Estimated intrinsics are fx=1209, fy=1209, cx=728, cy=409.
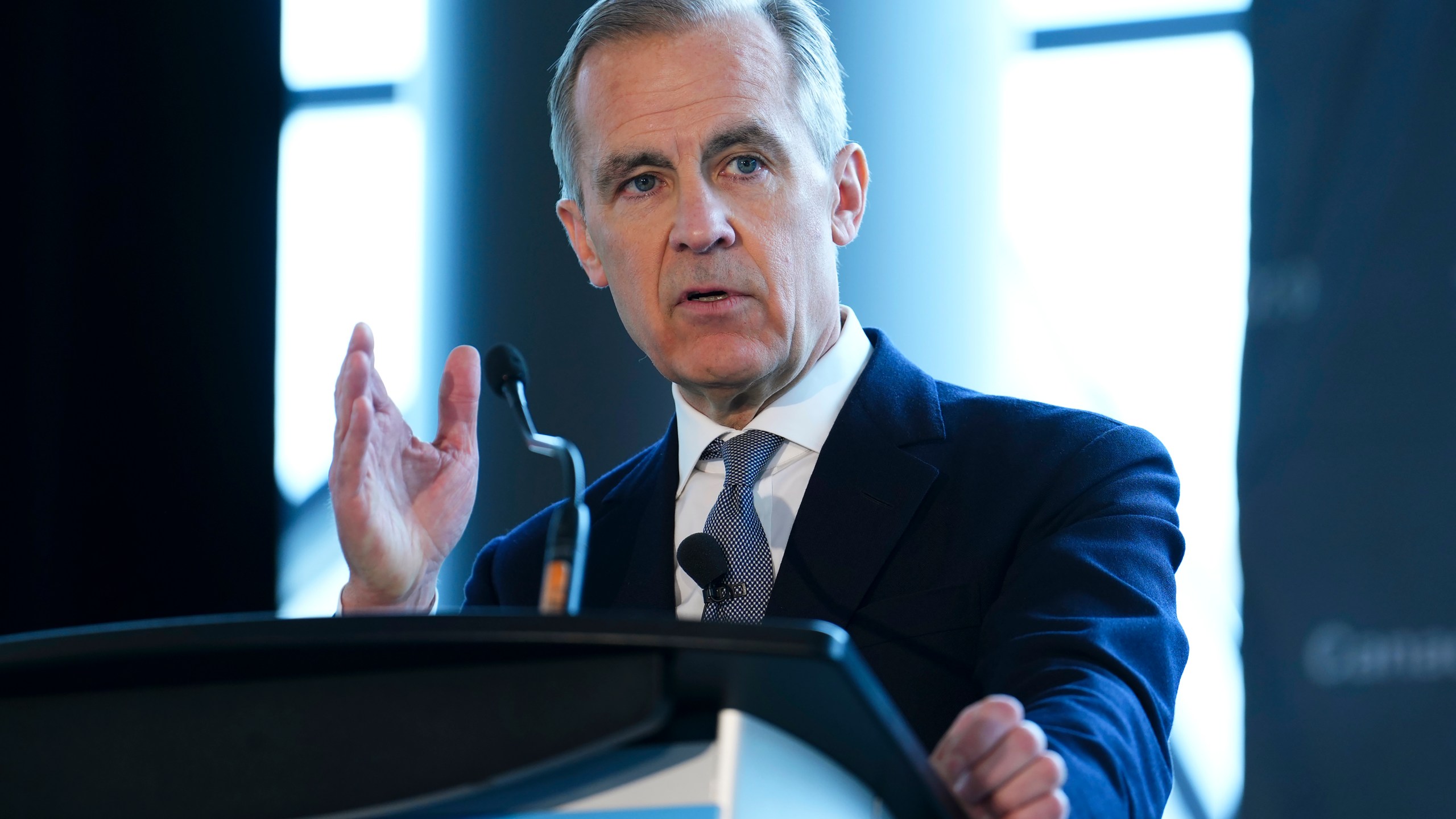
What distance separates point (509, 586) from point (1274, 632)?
1.56 m

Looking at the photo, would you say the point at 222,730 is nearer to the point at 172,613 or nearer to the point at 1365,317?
the point at 1365,317

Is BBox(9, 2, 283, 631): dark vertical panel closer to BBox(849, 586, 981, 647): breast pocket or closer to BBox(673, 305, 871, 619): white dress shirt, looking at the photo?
BBox(673, 305, 871, 619): white dress shirt

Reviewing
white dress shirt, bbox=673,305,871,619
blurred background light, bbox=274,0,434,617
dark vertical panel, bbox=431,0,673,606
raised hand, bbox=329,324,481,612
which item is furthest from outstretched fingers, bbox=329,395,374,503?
blurred background light, bbox=274,0,434,617

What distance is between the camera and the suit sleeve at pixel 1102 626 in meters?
0.96

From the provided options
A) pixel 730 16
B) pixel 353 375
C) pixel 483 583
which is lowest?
pixel 483 583

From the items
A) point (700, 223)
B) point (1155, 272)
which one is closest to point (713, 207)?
point (700, 223)

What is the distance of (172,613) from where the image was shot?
2.95 meters

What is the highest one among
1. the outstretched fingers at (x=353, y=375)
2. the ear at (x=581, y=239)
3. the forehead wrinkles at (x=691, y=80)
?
the forehead wrinkles at (x=691, y=80)

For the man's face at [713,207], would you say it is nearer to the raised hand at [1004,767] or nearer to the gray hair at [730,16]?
the gray hair at [730,16]

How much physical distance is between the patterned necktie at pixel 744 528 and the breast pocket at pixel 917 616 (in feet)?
0.40

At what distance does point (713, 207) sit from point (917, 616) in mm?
600

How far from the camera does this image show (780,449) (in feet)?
5.28

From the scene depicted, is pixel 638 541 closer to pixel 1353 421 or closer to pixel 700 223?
pixel 700 223

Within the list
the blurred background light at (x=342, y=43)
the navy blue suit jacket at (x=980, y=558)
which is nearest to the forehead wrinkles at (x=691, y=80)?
the navy blue suit jacket at (x=980, y=558)
